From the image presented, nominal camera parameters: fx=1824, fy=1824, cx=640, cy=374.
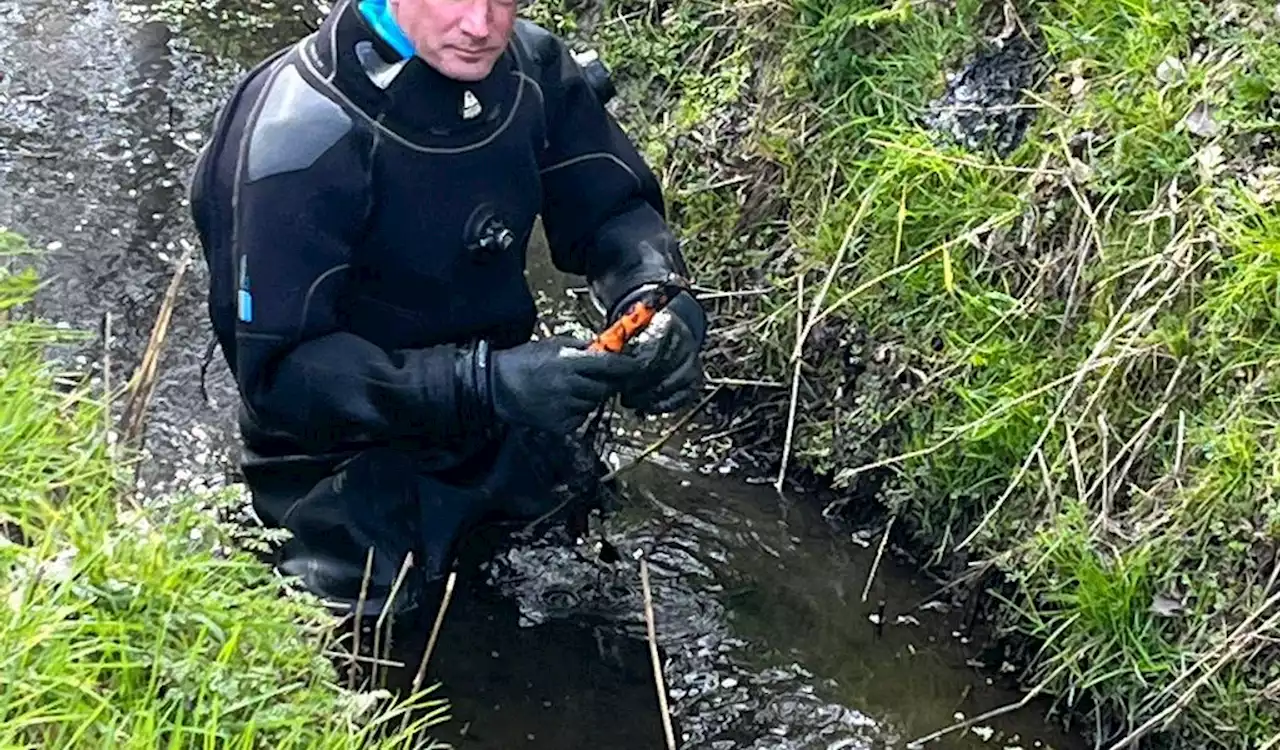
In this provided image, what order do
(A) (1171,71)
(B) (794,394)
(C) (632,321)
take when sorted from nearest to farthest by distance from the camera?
1. (C) (632,321)
2. (A) (1171,71)
3. (B) (794,394)

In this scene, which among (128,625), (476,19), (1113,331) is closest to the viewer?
(128,625)

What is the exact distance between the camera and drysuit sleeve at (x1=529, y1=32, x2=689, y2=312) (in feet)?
12.1

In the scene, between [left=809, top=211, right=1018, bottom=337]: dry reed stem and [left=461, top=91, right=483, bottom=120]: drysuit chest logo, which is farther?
[left=809, top=211, right=1018, bottom=337]: dry reed stem

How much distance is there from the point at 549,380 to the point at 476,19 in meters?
0.66

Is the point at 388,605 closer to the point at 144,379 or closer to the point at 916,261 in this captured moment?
the point at 144,379

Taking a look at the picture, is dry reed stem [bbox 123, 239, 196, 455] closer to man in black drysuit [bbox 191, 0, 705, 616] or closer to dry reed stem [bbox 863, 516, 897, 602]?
man in black drysuit [bbox 191, 0, 705, 616]

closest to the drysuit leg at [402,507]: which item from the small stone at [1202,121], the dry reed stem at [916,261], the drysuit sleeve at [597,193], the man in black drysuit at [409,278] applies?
the man in black drysuit at [409,278]

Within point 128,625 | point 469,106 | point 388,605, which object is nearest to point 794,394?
point 469,106

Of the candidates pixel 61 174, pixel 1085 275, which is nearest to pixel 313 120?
pixel 1085 275

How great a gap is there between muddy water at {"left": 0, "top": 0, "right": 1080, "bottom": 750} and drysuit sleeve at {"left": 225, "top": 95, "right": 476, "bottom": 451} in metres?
0.65

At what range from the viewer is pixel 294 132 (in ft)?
10.7

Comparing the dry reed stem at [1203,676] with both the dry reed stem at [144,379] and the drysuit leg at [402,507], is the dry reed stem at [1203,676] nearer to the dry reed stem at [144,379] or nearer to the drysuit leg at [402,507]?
the drysuit leg at [402,507]

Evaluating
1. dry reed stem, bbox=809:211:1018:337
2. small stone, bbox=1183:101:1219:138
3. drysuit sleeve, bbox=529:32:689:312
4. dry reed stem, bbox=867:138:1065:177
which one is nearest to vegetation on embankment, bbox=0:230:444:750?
drysuit sleeve, bbox=529:32:689:312

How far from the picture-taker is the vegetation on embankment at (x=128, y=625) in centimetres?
230
